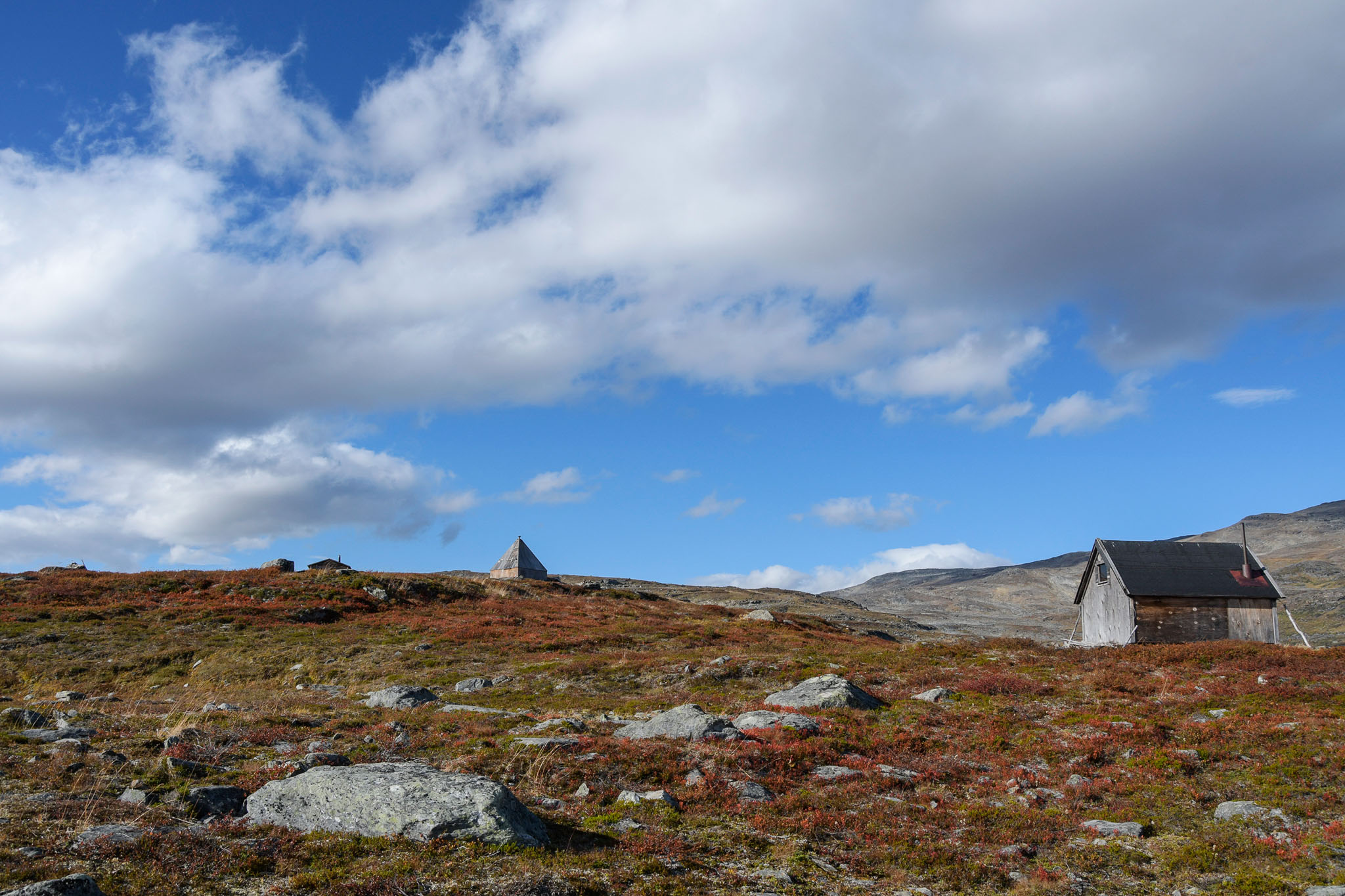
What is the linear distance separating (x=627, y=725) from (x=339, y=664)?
17.3 meters

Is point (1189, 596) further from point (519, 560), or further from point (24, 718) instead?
point (519, 560)

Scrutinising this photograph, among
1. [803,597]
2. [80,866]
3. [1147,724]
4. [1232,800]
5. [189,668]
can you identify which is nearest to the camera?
[80,866]

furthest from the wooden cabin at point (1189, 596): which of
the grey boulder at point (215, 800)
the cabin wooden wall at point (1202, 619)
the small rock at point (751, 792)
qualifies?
the grey boulder at point (215, 800)

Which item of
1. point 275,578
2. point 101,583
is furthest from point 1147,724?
point 101,583

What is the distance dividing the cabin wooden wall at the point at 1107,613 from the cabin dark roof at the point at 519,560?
5002cm

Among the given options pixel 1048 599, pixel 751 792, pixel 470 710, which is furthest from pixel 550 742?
pixel 1048 599

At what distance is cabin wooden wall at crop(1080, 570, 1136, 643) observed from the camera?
43094mm

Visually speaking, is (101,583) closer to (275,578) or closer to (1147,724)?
(275,578)

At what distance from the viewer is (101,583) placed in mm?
45812

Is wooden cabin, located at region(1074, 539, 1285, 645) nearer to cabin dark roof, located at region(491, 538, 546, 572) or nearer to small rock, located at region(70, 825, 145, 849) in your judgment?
small rock, located at region(70, 825, 145, 849)

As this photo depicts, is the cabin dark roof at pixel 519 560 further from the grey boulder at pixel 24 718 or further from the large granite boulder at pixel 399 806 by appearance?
the large granite boulder at pixel 399 806

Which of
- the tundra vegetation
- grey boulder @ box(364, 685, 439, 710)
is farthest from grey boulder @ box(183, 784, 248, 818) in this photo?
grey boulder @ box(364, 685, 439, 710)

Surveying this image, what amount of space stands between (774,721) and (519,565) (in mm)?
60236

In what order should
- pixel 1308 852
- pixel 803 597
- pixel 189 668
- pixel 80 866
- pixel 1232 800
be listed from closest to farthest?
pixel 80 866, pixel 1308 852, pixel 1232 800, pixel 189 668, pixel 803 597
